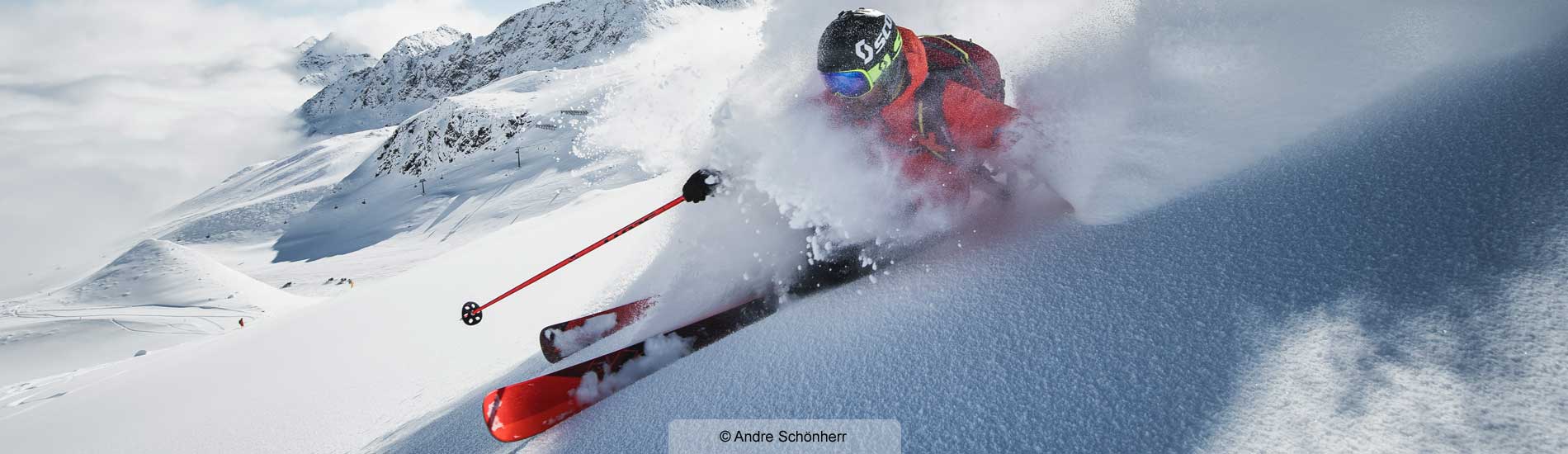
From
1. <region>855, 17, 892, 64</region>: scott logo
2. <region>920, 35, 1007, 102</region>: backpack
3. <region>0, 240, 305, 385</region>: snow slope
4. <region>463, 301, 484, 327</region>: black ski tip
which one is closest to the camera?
<region>855, 17, 892, 64</region>: scott logo

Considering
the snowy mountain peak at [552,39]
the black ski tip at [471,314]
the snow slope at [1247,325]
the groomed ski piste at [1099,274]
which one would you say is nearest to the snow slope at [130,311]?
the groomed ski piste at [1099,274]

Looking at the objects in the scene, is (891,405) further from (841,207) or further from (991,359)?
(841,207)

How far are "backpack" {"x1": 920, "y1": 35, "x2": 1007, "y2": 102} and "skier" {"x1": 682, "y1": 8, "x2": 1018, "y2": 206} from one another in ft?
0.13

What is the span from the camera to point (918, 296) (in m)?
2.74

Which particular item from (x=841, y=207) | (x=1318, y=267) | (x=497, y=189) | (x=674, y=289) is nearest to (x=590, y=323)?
(x=674, y=289)

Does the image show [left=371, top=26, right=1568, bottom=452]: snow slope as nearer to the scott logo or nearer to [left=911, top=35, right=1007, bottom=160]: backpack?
[left=911, top=35, right=1007, bottom=160]: backpack

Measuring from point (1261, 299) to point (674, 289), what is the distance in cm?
321

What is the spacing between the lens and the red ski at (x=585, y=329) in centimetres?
363

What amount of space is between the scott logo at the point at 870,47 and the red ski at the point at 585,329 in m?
2.14

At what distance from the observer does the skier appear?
133 inches

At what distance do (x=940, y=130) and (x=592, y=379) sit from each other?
2.36 metres

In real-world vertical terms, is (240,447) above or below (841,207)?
below

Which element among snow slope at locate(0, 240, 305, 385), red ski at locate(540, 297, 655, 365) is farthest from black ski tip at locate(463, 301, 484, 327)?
snow slope at locate(0, 240, 305, 385)

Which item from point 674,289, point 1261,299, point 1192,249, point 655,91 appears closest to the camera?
point 1261,299
